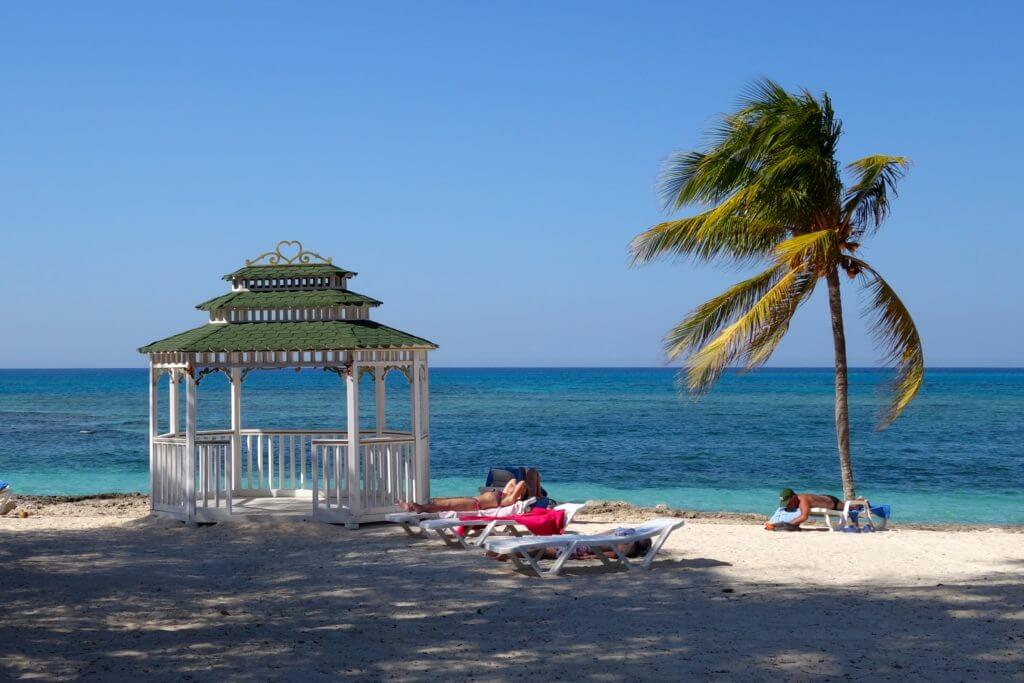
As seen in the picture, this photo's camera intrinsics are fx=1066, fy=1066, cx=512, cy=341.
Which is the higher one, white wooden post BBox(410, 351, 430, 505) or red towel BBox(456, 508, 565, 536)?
white wooden post BBox(410, 351, 430, 505)

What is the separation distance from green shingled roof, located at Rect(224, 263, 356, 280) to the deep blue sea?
571cm

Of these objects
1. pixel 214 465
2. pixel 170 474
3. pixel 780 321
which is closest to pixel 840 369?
pixel 780 321

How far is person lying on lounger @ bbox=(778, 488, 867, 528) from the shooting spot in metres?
12.3

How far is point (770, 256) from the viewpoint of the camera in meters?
13.8

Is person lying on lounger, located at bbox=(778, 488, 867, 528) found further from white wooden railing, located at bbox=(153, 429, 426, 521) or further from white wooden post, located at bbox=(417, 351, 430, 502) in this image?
white wooden railing, located at bbox=(153, 429, 426, 521)

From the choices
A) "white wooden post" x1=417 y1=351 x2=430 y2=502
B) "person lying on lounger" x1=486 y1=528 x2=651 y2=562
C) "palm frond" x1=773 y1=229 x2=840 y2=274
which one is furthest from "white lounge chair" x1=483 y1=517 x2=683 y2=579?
"palm frond" x1=773 y1=229 x2=840 y2=274

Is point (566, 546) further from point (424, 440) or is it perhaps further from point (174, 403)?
point (174, 403)

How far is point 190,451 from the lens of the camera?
41.3 ft

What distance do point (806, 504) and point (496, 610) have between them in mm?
5315

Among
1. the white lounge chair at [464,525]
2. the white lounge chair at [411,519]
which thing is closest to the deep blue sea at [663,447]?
the white lounge chair at [464,525]

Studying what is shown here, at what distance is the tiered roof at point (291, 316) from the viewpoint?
12719 mm

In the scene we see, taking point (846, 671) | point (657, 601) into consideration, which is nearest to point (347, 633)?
point (657, 601)

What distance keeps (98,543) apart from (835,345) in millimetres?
8939

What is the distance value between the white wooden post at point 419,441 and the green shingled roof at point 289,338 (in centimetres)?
39
